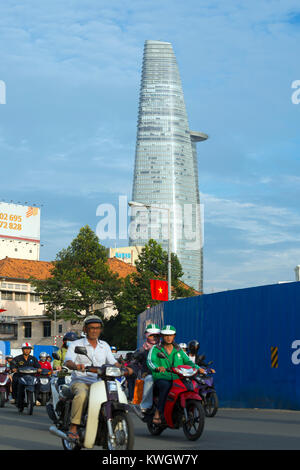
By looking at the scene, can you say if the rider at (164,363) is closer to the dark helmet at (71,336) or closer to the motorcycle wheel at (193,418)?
the motorcycle wheel at (193,418)

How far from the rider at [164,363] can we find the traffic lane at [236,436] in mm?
546

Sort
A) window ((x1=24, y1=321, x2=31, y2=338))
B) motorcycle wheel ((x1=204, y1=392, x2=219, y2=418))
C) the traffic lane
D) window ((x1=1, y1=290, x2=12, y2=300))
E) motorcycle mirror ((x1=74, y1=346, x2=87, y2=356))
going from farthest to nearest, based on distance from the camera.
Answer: window ((x1=1, y1=290, x2=12, y2=300))
window ((x1=24, y1=321, x2=31, y2=338))
motorcycle wheel ((x1=204, y1=392, x2=219, y2=418))
the traffic lane
motorcycle mirror ((x1=74, y1=346, x2=87, y2=356))

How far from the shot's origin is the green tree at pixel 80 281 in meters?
71.6

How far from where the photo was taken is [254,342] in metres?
21.0

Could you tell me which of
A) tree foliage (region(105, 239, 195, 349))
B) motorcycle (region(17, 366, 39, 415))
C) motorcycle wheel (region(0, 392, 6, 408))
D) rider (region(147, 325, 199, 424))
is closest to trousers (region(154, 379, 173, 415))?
rider (region(147, 325, 199, 424))

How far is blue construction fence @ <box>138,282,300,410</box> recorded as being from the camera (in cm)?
1933

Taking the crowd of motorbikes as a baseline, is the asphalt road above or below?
below

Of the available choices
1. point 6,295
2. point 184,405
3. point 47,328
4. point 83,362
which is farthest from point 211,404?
point 6,295

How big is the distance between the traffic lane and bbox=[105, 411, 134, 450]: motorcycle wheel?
1527mm

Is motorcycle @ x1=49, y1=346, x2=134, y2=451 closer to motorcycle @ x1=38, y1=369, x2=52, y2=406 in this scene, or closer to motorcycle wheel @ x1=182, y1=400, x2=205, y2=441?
motorcycle wheel @ x1=182, y1=400, x2=205, y2=441

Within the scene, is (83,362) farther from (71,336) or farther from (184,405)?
(71,336)

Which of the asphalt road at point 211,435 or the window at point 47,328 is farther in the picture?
the window at point 47,328

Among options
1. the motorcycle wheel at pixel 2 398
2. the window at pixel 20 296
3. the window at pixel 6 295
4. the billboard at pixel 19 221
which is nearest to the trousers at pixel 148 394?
the motorcycle wheel at pixel 2 398

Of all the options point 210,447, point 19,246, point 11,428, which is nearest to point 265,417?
point 11,428
